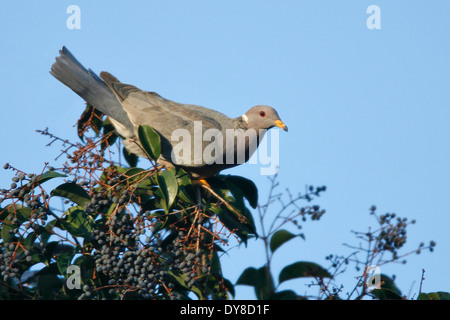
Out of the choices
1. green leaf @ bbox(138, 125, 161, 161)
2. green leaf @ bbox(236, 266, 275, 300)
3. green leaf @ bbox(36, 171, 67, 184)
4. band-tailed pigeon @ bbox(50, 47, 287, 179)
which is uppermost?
band-tailed pigeon @ bbox(50, 47, 287, 179)

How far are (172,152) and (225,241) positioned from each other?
3.68 ft

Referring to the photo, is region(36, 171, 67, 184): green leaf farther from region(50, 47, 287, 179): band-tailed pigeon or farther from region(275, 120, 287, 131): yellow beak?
region(275, 120, 287, 131): yellow beak

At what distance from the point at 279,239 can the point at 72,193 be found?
5.13 feet

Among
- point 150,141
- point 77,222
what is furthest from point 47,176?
point 150,141

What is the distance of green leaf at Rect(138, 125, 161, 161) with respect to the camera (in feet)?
11.3

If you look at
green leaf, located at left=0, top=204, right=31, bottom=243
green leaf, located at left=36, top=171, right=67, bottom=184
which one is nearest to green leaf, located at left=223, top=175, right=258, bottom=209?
green leaf, located at left=36, top=171, right=67, bottom=184

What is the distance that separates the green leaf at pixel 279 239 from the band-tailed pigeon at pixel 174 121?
0.64 m

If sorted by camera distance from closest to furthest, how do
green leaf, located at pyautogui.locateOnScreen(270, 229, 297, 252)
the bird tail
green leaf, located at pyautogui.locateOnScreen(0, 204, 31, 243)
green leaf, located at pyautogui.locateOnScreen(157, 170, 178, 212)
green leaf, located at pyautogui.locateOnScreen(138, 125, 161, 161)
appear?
green leaf, located at pyautogui.locateOnScreen(0, 204, 31, 243), green leaf, located at pyautogui.locateOnScreen(157, 170, 178, 212), green leaf, located at pyautogui.locateOnScreen(138, 125, 161, 161), green leaf, located at pyautogui.locateOnScreen(270, 229, 297, 252), the bird tail

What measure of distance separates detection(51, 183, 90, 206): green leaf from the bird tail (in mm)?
941

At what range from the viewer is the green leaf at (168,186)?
3.25m

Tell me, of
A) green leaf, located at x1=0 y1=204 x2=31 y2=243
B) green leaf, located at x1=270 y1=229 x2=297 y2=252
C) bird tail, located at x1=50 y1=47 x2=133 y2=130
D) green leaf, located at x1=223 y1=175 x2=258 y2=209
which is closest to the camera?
green leaf, located at x1=0 y1=204 x2=31 y2=243

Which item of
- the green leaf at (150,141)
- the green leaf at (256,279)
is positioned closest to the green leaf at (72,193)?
the green leaf at (150,141)

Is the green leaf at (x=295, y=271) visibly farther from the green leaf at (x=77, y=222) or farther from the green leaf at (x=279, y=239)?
the green leaf at (x=77, y=222)

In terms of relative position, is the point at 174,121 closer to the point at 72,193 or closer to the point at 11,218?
the point at 72,193
